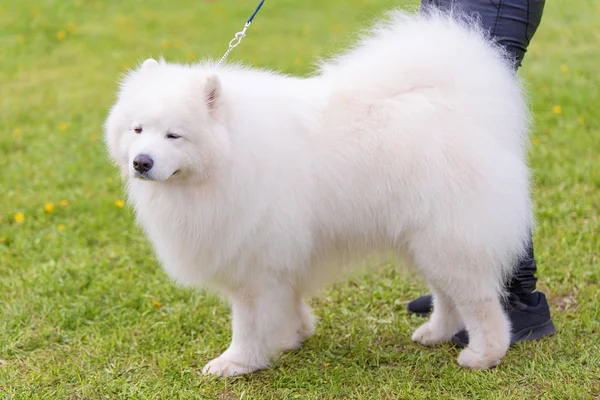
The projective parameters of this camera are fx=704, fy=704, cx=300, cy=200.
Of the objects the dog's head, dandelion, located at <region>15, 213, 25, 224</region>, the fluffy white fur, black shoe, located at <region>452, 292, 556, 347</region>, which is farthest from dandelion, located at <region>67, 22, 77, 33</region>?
black shoe, located at <region>452, 292, 556, 347</region>

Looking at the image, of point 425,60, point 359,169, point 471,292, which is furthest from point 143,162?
point 471,292

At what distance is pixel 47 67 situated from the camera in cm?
915

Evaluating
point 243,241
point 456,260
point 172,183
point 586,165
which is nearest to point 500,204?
point 456,260

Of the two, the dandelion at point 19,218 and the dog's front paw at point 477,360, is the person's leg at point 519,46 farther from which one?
the dandelion at point 19,218

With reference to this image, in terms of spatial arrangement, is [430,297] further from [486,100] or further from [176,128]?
[176,128]

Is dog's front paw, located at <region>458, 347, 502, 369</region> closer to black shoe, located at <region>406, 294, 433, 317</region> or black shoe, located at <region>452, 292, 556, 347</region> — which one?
black shoe, located at <region>452, 292, 556, 347</region>

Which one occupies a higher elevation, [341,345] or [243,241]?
[243,241]

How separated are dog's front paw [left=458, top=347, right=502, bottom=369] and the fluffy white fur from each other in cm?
22

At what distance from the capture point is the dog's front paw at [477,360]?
338 centimetres

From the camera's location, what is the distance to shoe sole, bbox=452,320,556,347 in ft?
11.8

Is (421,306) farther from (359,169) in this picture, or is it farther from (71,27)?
(71,27)

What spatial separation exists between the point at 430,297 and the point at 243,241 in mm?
1401

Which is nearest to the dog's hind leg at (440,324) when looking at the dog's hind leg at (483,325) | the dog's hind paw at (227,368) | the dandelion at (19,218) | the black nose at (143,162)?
→ the dog's hind leg at (483,325)

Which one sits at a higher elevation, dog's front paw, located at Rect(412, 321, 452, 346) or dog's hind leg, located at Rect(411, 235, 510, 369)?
dog's hind leg, located at Rect(411, 235, 510, 369)
